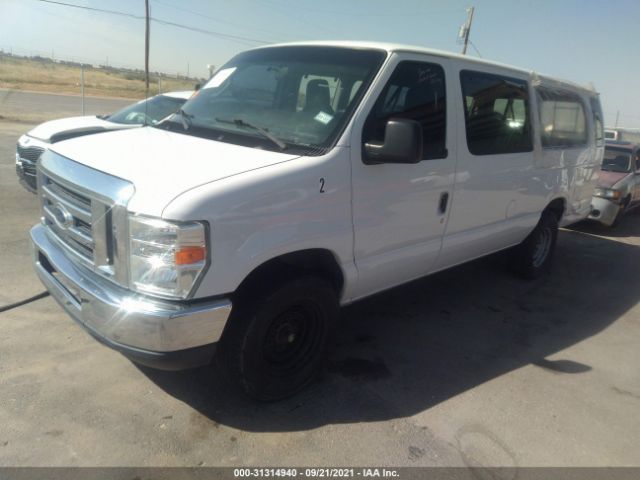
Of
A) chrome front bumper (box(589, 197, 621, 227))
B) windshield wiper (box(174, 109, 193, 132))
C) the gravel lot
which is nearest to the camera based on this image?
the gravel lot

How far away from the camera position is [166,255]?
2.43m

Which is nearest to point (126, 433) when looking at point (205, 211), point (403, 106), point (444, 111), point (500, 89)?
point (205, 211)

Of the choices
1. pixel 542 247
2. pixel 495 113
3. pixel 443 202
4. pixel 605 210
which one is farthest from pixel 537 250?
pixel 605 210

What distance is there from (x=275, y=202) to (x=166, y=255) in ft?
2.07

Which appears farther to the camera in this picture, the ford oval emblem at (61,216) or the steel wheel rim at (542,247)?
the steel wheel rim at (542,247)

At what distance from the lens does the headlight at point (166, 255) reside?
2.40m

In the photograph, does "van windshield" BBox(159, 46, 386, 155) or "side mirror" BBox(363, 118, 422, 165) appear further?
"van windshield" BBox(159, 46, 386, 155)

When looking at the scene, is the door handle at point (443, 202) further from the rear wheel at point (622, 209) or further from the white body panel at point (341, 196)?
the rear wheel at point (622, 209)

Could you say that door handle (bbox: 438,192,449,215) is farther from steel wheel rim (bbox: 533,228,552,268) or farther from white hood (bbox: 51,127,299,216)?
steel wheel rim (bbox: 533,228,552,268)

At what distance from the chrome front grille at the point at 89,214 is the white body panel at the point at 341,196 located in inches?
2.9

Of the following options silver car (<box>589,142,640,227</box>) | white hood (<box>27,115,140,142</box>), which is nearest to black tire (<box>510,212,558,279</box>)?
silver car (<box>589,142,640,227</box>)

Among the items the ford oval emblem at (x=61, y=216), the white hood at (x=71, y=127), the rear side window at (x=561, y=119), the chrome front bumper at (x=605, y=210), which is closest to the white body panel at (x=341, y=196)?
the ford oval emblem at (x=61, y=216)

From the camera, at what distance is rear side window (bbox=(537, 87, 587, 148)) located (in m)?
5.12

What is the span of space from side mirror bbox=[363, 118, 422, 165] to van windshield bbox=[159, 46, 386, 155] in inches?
11.4
